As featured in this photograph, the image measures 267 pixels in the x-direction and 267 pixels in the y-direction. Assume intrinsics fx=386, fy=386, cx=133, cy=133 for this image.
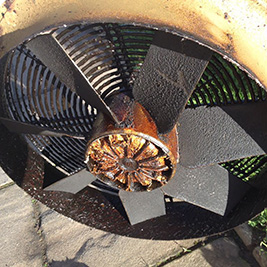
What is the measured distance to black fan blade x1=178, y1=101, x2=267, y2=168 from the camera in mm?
1878

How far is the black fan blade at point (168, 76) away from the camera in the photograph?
1.60 m

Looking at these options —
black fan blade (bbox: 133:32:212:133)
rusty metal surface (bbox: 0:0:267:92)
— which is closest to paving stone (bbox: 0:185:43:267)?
black fan blade (bbox: 133:32:212:133)

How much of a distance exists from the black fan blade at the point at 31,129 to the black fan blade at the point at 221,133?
57cm

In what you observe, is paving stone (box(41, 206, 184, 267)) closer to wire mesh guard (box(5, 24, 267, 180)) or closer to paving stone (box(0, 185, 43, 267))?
paving stone (box(0, 185, 43, 267))

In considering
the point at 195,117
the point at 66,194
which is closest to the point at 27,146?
the point at 66,194

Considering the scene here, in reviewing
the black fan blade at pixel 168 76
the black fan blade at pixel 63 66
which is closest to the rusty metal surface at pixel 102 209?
the black fan blade at pixel 63 66

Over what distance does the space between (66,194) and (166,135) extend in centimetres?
98

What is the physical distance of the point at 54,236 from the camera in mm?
3090

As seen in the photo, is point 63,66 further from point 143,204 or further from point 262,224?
point 262,224

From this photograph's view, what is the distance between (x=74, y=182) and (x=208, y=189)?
0.83 m

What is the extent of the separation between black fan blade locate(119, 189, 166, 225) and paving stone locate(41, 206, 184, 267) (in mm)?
543

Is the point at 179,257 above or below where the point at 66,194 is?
below

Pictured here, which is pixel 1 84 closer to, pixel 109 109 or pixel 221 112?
pixel 109 109

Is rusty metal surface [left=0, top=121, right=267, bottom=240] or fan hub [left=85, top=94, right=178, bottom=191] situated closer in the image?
fan hub [left=85, top=94, right=178, bottom=191]
